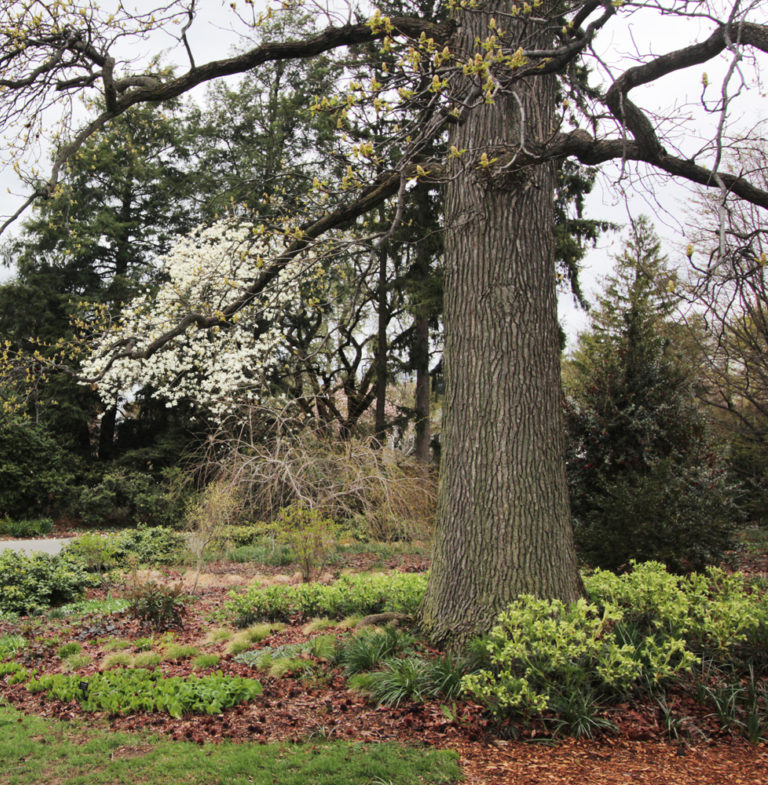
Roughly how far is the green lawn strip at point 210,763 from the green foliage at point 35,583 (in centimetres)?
410

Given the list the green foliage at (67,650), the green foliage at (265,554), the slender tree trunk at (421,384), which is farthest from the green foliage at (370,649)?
the slender tree trunk at (421,384)

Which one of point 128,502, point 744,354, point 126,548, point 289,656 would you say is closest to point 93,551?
point 126,548

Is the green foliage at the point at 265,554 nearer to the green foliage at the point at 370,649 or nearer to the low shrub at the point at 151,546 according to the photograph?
the low shrub at the point at 151,546

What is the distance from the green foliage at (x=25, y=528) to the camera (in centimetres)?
1589

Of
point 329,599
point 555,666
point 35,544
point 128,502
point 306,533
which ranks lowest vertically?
point 35,544

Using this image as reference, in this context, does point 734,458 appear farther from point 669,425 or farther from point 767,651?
point 767,651

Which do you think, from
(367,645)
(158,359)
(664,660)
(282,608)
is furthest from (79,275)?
(664,660)

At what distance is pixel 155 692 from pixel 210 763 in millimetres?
1165

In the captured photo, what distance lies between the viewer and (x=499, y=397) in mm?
4891

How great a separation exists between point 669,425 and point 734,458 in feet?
30.7

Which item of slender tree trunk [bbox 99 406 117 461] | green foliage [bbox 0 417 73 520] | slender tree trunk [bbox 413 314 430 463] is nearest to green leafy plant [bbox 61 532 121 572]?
green foliage [bbox 0 417 73 520]

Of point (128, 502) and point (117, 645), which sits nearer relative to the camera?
point (117, 645)

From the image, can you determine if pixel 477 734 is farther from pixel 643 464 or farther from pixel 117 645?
pixel 643 464

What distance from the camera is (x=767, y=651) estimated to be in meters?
4.45
